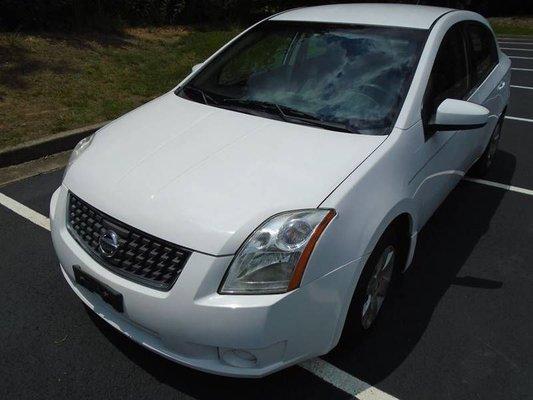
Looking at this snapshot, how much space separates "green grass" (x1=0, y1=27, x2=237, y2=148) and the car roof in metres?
3.13

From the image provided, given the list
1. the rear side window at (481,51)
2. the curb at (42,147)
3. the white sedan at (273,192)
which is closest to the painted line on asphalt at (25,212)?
the curb at (42,147)

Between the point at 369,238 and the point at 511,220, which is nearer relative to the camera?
the point at 369,238

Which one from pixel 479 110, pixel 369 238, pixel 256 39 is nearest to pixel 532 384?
pixel 369 238

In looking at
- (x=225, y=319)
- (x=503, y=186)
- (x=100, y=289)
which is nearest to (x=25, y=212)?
(x=100, y=289)

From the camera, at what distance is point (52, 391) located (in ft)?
7.66

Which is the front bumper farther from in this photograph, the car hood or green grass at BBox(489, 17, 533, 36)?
green grass at BBox(489, 17, 533, 36)

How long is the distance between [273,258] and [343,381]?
81cm

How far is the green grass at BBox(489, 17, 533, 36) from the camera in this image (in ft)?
65.2

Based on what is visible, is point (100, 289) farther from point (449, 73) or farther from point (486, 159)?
point (486, 159)

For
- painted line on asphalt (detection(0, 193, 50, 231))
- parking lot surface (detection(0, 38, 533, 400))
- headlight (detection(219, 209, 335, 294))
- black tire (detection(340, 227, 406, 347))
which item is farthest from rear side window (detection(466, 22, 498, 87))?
painted line on asphalt (detection(0, 193, 50, 231))

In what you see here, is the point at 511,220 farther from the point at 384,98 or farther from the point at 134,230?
the point at 134,230

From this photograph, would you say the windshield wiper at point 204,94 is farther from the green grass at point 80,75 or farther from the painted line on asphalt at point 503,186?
the painted line on asphalt at point 503,186

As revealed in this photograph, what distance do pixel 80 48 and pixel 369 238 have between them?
7.33 metres

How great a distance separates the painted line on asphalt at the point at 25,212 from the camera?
12.5 ft
